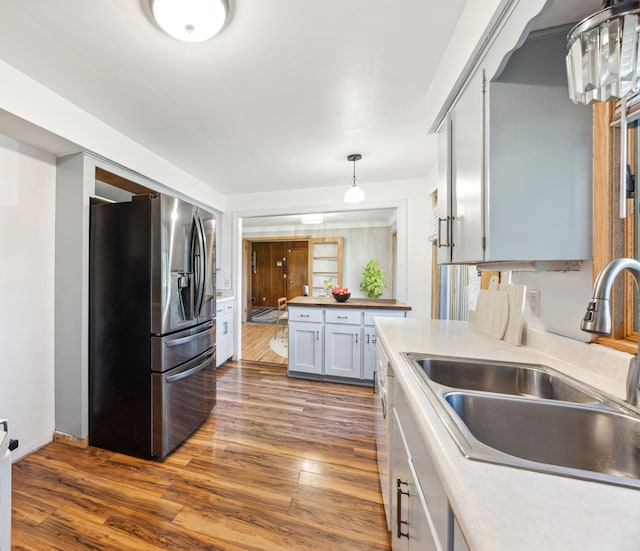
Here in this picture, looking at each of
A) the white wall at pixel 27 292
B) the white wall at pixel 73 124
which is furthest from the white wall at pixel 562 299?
the white wall at pixel 27 292

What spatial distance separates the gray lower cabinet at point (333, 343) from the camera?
303 centimetres

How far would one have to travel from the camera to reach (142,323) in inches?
71.2

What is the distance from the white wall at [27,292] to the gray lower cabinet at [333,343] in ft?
6.91

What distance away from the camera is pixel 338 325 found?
313 cm

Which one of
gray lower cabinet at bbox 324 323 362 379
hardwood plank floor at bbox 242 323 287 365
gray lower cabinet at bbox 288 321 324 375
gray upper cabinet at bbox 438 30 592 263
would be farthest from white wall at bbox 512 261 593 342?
hardwood plank floor at bbox 242 323 287 365

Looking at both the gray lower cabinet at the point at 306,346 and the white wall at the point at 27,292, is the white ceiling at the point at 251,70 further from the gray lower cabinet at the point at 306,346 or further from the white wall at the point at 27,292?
the gray lower cabinet at the point at 306,346

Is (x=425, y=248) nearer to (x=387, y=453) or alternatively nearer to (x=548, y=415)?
(x=387, y=453)

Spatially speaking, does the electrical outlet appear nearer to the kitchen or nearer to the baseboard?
the kitchen

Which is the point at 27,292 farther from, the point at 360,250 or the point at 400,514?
the point at 360,250

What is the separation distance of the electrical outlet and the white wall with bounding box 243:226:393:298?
15.8 feet

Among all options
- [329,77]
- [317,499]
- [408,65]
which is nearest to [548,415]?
[317,499]

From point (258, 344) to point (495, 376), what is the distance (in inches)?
167

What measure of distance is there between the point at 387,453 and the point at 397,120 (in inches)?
86.1

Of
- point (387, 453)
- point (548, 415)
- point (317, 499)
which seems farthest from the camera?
point (317, 499)
